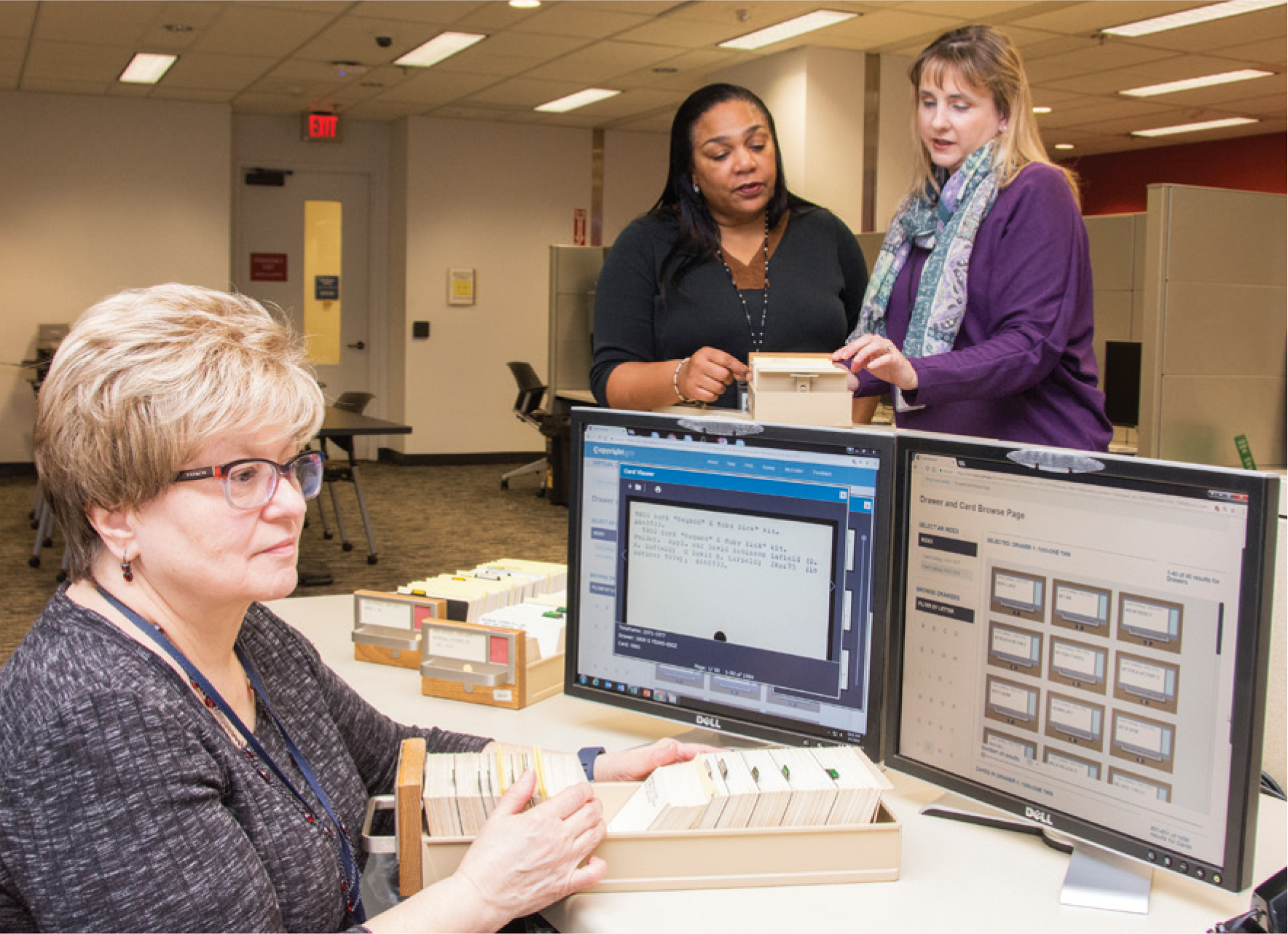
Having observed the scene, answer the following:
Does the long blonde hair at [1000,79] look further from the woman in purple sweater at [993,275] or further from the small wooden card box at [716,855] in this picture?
the small wooden card box at [716,855]

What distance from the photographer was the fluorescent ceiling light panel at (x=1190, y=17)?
6602 millimetres

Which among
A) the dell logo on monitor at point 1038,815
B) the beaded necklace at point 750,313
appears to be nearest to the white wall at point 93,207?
the beaded necklace at point 750,313

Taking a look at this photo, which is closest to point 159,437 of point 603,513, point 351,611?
point 603,513

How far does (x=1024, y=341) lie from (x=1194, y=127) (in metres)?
10.4

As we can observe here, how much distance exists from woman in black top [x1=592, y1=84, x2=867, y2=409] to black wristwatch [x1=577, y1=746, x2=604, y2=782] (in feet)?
2.99

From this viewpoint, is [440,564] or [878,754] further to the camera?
[440,564]

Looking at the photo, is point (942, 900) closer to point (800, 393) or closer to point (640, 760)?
point (640, 760)

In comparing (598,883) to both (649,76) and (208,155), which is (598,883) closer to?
(649,76)

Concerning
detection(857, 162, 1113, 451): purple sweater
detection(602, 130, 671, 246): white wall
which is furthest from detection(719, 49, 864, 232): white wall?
detection(857, 162, 1113, 451): purple sweater

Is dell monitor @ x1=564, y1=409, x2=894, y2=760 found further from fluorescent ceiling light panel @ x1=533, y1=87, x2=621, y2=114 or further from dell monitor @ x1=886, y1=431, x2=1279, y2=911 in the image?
fluorescent ceiling light panel @ x1=533, y1=87, x2=621, y2=114

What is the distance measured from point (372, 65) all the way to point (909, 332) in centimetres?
730

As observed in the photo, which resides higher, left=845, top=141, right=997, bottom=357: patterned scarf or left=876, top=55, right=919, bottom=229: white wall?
left=876, top=55, right=919, bottom=229: white wall

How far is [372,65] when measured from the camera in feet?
27.8

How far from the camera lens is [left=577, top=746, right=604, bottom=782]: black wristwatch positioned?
1.42 metres
